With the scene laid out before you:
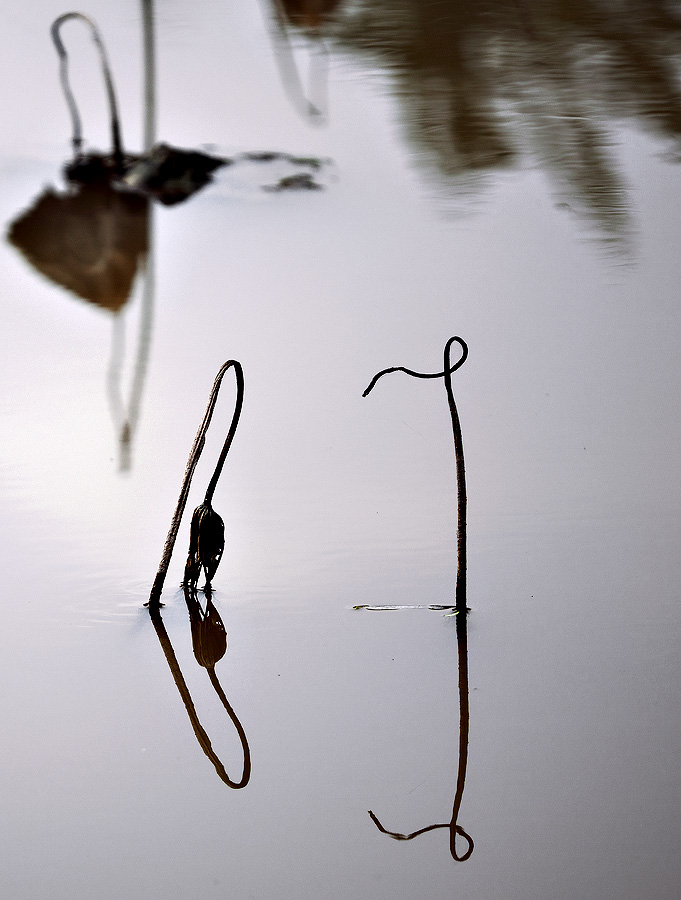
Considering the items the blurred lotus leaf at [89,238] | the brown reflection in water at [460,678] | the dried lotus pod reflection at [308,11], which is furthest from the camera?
the dried lotus pod reflection at [308,11]

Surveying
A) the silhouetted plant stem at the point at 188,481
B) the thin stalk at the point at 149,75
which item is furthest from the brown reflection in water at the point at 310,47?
the silhouetted plant stem at the point at 188,481

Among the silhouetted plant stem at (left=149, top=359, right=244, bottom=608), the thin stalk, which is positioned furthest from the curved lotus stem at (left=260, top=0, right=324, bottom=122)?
the silhouetted plant stem at (left=149, top=359, right=244, bottom=608)

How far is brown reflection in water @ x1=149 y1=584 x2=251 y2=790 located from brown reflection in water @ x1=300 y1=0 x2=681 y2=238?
0.46m

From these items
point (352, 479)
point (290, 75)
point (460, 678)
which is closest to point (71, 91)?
point (290, 75)

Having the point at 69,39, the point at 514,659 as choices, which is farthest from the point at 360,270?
the point at 69,39

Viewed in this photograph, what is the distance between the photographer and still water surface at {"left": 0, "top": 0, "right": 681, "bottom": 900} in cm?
28

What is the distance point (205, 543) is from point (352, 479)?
0.35ft

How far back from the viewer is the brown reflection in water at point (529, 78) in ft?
2.53

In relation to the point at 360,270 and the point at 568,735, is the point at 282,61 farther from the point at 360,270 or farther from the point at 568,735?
the point at 568,735

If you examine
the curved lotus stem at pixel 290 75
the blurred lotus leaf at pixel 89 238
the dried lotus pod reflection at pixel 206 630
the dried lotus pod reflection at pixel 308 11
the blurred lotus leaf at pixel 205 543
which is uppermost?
the dried lotus pod reflection at pixel 308 11

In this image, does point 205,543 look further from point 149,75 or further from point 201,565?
point 149,75

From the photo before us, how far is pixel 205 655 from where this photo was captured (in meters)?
0.35

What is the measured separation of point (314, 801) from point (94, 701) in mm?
91

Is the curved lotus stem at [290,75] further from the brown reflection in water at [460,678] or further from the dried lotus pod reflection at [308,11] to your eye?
the brown reflection in water at [460,678]
